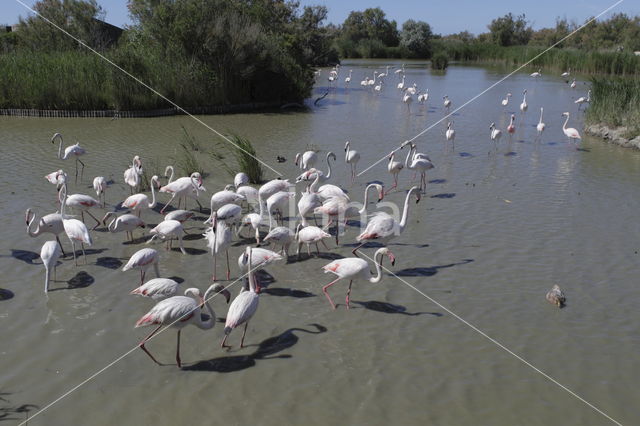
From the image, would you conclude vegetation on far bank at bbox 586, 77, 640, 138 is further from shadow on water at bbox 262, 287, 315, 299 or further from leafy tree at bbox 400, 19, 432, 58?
leafy tree at bbox 400, 19, 432, 58

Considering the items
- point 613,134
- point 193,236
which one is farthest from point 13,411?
point 613,134

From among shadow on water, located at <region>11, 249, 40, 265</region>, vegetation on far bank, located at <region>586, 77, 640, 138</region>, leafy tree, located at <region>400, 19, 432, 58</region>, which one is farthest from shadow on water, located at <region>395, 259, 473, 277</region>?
leafy tree, located at <region>400, 19, 432, 58</region>

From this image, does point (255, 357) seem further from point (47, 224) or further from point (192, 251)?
point (47, 224)

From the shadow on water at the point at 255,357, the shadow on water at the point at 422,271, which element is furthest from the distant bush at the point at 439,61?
the shadow on water at the point at 255,357

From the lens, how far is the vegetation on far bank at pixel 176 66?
19172mm

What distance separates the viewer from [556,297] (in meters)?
6.51

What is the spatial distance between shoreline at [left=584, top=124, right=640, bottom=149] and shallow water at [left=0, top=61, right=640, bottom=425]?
4671mm

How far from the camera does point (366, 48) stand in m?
66.0

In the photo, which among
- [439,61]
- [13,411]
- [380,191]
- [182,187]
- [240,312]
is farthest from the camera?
[439,61]

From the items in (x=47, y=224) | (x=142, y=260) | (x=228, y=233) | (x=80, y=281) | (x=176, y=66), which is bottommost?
(x=80, y=281)

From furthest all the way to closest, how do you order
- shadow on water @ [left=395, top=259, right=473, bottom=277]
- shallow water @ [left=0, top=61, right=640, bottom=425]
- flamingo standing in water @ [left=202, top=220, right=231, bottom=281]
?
1. shadow on water @ [left=395, top=259, right=473, bottom=277]
2. flamingo standing in water @ [left=202, top=220, right=231, bottom=281]
3. shallow water @ [left=0, top=61, right=640, bottom=425]

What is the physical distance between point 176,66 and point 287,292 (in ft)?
52.2

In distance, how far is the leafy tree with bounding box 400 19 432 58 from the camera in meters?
67.2

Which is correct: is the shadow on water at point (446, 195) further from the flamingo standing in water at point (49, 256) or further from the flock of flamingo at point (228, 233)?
the flamingo standing in water at point (49, 256)
